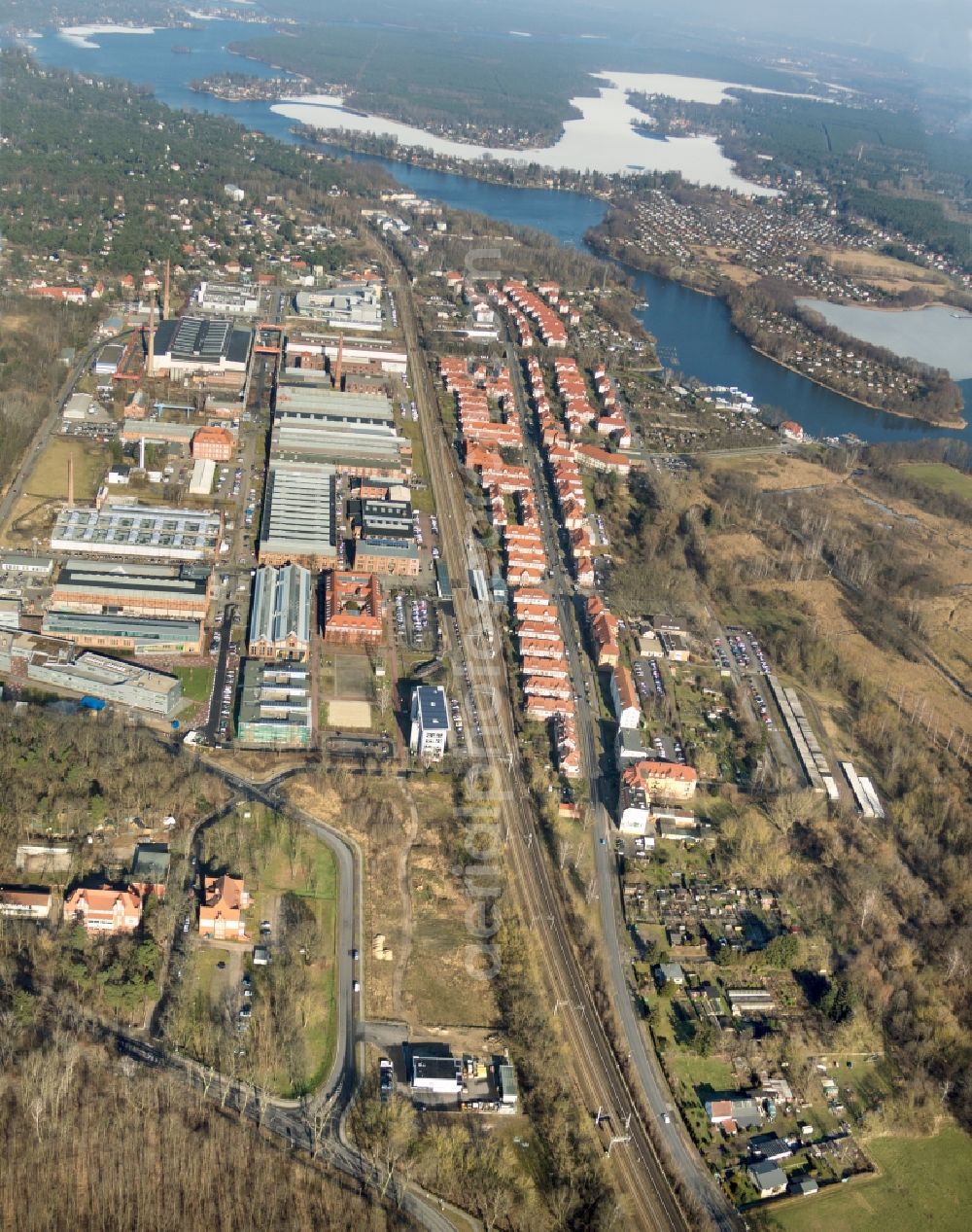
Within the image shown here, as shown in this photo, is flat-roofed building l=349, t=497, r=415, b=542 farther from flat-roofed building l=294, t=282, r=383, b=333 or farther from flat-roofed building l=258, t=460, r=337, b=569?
flat-roofed building l=294, t=282, r=383, b=333

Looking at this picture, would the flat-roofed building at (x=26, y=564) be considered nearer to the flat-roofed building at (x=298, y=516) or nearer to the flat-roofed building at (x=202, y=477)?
the flat-roofed building at (x=298, y=516)

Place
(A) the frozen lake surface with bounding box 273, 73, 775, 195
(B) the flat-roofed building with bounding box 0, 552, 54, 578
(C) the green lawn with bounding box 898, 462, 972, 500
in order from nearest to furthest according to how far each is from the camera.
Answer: (B) the flat-roofed building with bounding box 0, 552, 54, 578, (C) the green lawn with bounding box 898, 462, 972, 500, (A) the frozen lake surface with bounding box 273, 73, 775, 195

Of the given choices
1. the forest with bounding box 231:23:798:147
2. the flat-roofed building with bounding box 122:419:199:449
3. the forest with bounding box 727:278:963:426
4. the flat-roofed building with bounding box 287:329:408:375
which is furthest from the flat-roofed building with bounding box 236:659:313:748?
the forest with bounding box 231:23:798:147

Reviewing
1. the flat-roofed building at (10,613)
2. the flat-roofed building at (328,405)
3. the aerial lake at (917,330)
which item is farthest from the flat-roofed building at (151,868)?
the aerial lake at (917,330)

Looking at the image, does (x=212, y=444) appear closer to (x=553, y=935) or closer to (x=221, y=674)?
(x=221, y=674)

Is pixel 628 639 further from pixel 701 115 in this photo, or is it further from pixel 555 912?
pixel 701 115

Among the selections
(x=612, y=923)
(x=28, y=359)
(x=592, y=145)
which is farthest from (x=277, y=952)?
(x=592, y=145)
